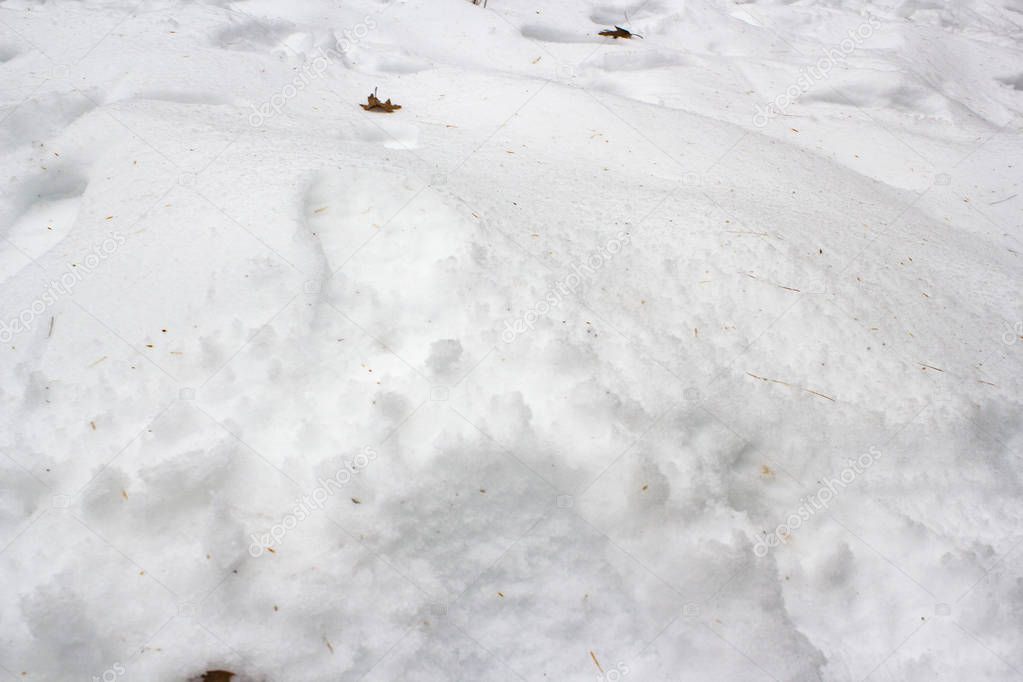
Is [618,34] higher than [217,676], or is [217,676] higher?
[618,34]

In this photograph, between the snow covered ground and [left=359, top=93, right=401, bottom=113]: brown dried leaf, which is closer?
the snow covered ground

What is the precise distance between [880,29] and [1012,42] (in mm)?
1482

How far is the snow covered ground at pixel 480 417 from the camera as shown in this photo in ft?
4.92

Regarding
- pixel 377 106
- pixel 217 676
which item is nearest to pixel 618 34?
pixel 377 106

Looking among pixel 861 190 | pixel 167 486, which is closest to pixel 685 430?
pixel 167 486

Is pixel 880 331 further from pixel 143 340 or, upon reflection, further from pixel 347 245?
pixel 143 340

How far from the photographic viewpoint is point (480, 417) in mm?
1700

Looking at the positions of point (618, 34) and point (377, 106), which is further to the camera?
point (618, 34)

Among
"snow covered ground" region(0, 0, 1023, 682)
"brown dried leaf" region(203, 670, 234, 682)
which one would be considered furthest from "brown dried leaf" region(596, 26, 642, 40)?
"brown dried leaf" region(203, 670, 234, 682)

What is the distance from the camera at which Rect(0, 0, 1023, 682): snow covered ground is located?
150 cm

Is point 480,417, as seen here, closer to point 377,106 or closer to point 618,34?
point 377,106

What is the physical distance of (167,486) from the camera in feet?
5.09

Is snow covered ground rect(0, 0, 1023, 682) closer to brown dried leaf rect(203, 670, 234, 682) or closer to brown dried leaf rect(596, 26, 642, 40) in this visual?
brown dried leaf rect(203, 670, 234, 682)

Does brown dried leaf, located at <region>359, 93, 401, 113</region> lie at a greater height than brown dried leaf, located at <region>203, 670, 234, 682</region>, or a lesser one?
greater
